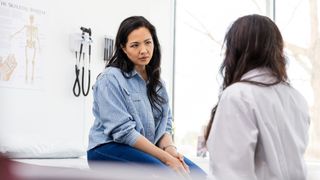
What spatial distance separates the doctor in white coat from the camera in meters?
1.31

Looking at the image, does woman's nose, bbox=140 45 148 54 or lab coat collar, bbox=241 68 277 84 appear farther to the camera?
woman's nose, bbox=140 45 148 54

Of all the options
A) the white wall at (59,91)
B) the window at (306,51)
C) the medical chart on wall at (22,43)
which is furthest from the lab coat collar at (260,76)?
the window at (306,51)

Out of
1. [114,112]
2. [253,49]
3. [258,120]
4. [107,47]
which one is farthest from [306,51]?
[258,120]

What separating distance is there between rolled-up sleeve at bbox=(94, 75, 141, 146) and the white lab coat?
64cm

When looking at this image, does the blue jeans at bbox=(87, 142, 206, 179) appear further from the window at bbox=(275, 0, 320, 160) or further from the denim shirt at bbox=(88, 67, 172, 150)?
the window at bbox=(275, 0, 320, 160)

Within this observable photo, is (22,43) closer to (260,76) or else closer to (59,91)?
(59,91)

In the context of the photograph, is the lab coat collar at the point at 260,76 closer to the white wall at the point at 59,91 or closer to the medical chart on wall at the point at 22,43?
the white wall at the point at 59,91

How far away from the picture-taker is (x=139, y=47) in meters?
2.14

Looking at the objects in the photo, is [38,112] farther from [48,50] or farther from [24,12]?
[24,12]

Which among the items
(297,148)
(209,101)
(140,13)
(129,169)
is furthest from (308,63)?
(129,169)

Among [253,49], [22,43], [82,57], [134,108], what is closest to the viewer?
[253,49]

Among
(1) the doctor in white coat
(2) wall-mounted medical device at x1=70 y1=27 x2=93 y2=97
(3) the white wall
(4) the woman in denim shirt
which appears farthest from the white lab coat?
(2) wall-mounted medical device at x1=70 y1=27 x2=93 y2=97

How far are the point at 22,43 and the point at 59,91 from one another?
0.43 m

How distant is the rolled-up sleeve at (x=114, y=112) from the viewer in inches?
76.7
